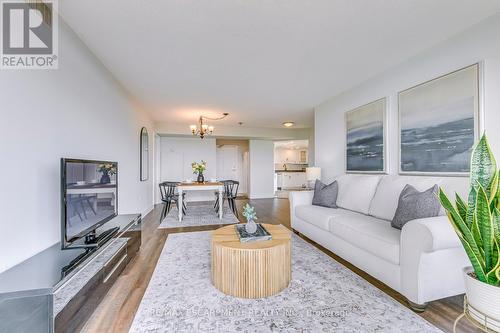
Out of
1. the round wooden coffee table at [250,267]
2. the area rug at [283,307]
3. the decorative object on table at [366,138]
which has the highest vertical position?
the decorative object on table at [366,138]

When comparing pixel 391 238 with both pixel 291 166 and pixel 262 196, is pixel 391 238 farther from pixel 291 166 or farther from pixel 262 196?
pixel 291 166

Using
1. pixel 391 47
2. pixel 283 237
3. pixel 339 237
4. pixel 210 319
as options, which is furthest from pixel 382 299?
pixel 391 47

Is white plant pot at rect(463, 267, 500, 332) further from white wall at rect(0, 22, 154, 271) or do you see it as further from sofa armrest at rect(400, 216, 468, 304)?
white wall at rect(0, 22, 154, 271)

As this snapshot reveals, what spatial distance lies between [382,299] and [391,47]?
2.61 m

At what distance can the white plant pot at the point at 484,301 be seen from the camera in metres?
1.00

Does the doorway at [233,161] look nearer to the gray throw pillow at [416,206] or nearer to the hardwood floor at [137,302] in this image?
the hardwood floor at [137,302]

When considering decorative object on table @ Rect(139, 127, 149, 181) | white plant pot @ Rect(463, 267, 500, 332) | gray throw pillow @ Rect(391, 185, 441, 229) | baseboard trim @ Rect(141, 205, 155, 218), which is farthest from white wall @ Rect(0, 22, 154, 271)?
gray throw pillow @ Rect(391, 185, 441, 229)

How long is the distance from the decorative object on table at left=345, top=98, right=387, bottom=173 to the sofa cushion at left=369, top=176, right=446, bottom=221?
1.56ft

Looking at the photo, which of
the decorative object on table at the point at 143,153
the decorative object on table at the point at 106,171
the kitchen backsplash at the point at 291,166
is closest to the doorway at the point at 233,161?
the decorative object on table at the point at 143,153

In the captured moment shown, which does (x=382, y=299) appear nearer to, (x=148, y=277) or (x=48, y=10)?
(x=148, y=277)

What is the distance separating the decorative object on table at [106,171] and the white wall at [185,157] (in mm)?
4765

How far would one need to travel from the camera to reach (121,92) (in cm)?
345

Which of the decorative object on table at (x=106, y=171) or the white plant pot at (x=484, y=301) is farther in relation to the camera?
A: the decorative object on table at (x=106, y=171)

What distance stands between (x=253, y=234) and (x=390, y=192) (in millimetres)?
1752
